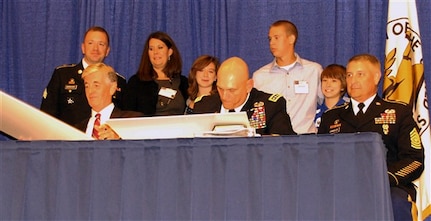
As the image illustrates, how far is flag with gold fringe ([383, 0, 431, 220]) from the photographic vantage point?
16.2 ft

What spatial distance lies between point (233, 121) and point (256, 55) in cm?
300

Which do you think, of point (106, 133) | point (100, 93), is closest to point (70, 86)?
point (100, 93)

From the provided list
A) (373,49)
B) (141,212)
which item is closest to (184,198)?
(141,212)

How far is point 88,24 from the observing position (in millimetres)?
6156

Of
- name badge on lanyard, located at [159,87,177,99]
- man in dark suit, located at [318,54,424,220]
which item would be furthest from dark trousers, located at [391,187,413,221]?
name badge on lanyard, located at [159,87,177,99]

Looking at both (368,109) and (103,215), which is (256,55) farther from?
(103,215)

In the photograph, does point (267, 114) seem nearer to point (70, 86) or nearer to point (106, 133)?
point (106, 133)

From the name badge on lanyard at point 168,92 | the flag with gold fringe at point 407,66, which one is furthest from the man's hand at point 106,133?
the flag with gold fringe at point 407,66

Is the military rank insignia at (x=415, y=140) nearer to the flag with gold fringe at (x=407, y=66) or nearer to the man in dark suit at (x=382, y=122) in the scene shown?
the man in dark suit at (x=382, y=122)

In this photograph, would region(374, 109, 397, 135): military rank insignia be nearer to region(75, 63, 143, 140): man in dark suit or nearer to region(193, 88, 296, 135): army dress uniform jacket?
region(193, 88, 296, 135): army dress uniform jacket

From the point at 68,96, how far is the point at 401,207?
2.56m

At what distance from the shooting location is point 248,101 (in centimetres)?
414

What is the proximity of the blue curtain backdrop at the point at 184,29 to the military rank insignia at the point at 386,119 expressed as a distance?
155 cm

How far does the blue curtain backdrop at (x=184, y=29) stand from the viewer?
224 inches
